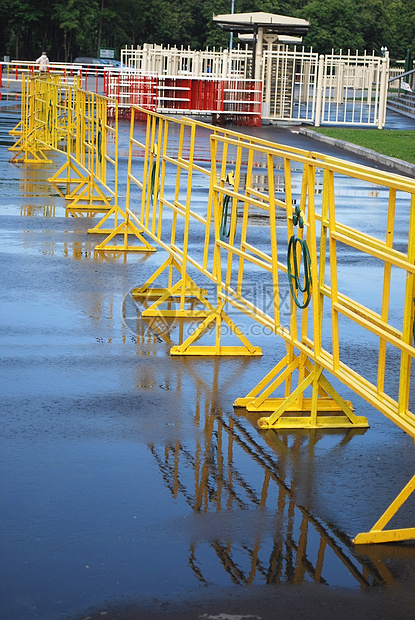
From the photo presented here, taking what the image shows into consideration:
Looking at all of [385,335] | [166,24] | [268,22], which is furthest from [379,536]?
[166,24]

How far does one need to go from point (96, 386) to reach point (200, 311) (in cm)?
238

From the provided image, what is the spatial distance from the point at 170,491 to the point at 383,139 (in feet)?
81.8

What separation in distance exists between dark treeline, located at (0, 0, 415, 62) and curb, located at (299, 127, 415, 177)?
58.0 meters

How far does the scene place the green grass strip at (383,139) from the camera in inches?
946

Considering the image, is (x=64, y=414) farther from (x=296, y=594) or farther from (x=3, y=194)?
(x=3, y=194)

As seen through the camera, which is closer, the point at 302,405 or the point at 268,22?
the point at 302,405

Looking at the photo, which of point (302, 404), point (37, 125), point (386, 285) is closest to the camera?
point (386, 285)

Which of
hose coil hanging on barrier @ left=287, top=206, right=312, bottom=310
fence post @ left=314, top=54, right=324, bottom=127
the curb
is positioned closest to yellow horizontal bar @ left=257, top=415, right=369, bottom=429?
hose coil hanging on barrier @ left=287, top=206, right=312, bottom=310

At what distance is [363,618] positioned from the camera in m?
3.85

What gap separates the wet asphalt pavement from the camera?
4012 mm

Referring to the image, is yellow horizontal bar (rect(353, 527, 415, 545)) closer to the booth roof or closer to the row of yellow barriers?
the row of yellow barriers

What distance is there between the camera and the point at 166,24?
105312 millimetres

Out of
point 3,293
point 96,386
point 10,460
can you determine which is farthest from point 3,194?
point 10,460

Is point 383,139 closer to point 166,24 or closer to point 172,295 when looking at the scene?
point 172,295
